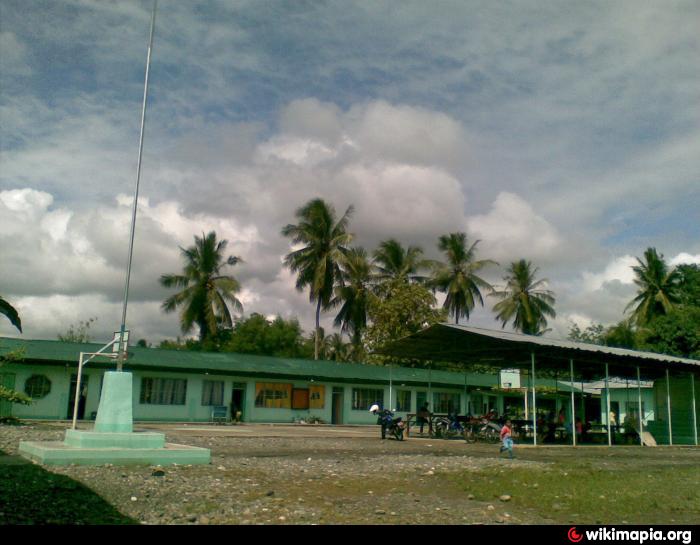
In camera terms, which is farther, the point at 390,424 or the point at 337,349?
the point at 337,349

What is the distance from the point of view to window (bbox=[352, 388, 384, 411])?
136 feet

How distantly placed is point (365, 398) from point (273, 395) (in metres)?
6.61

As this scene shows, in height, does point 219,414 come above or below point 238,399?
below

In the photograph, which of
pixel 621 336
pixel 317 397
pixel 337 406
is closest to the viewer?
pixel 317 397

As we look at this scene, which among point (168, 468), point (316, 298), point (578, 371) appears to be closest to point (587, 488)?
point (168, 468)

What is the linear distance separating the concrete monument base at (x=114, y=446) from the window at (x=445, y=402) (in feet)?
106

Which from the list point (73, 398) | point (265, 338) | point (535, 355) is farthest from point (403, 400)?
point (265, 338)

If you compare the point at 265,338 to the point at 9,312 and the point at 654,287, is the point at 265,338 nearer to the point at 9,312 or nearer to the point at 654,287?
the point at 654,287

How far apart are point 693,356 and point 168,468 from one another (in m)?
35.0

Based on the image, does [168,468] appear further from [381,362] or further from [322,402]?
[381,362]

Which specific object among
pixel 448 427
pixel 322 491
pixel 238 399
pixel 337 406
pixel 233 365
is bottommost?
pixel 322 491

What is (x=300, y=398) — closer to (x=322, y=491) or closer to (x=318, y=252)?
(x=318, y=252)

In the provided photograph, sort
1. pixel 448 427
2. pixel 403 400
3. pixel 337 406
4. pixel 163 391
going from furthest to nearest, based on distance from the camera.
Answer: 1. pixel 403 400
2. pixel 337 406
3. pixel 163 391
4. pixel 448 427

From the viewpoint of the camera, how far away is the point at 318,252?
4438cm
